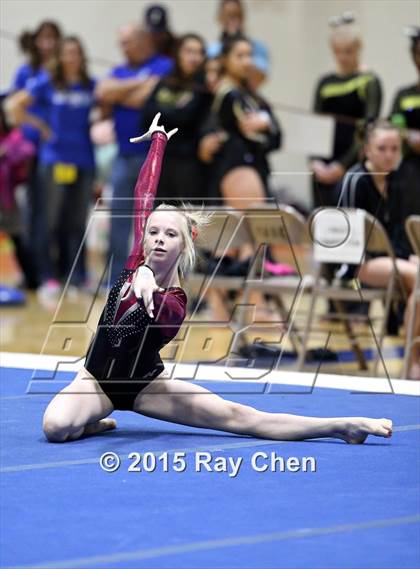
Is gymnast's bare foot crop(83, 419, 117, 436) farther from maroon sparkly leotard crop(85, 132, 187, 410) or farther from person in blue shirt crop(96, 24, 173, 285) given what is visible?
person in blue shirt crop(96, 24, 173, 285)

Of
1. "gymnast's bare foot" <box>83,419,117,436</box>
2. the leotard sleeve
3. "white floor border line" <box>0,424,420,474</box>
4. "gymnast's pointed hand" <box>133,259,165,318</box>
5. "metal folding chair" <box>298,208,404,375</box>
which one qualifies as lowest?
"metal folding chair" <box>298,208,404,375</box>

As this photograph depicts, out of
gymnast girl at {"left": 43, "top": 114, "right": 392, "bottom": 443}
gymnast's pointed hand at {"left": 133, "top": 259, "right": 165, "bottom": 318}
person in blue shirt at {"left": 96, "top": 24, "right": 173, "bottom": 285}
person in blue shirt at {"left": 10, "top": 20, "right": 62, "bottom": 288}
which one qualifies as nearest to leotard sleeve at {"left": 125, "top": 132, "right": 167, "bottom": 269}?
gymnast girl at {"left": 43, "top": 114, "right": 392, "bottom": 443}

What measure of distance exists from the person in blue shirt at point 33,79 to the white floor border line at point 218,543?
6.00m

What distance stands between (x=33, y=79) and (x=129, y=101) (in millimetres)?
1111

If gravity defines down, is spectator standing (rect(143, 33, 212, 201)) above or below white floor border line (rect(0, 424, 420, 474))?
below

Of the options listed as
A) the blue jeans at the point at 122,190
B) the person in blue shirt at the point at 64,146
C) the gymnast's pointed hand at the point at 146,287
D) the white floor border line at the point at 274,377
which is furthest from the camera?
the person in blue shirt at the point at 64,146

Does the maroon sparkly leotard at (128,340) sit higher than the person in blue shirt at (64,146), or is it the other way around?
the maroon sparkly leotard at (128,340)

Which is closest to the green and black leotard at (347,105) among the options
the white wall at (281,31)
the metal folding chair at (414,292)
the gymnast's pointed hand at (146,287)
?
the metal folding chair at (414,292)

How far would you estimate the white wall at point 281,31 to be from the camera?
10.5 m

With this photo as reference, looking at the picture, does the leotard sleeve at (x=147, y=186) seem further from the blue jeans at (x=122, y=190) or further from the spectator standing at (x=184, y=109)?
the blue jeans at (x=122, y=190)

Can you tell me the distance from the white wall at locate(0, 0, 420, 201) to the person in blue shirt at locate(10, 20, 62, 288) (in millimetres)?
1750

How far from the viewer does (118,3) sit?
10992 millimetres

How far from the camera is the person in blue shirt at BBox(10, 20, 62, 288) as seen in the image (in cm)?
832

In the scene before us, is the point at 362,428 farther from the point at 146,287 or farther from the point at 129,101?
the point at 129,101
